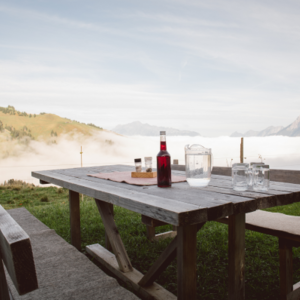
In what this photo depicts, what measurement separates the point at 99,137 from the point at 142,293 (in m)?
25.3

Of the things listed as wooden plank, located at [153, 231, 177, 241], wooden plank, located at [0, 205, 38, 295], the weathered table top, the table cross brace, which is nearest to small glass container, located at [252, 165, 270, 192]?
the weathered table top

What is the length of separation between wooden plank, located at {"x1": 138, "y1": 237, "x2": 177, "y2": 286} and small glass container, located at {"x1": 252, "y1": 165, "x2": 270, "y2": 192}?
1.63 ft

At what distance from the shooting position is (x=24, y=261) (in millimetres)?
567

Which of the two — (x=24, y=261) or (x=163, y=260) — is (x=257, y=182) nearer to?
(x=163, y=260)

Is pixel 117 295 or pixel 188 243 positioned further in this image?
pixel 117 295

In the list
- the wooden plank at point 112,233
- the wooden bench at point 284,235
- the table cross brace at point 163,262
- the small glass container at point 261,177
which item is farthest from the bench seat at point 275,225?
the wooden plank at point 112,233

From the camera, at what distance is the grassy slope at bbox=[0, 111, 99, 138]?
26.5 meters

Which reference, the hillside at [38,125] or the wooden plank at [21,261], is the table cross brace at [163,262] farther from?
the hillside at [38,125]

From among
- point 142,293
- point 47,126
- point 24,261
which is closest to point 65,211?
point 142,293

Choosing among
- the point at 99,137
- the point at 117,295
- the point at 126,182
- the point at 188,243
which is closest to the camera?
the point at 188,243

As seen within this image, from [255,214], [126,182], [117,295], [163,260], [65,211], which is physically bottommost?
[65,211]

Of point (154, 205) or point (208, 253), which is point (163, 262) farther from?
point (208, 253)

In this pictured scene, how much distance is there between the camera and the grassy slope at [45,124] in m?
26.5

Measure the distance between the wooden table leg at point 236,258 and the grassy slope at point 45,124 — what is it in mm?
26672
